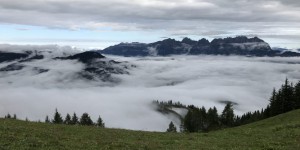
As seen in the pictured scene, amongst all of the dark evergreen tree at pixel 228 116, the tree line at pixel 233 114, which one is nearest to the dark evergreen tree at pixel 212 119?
the tree line at pixel 233 114

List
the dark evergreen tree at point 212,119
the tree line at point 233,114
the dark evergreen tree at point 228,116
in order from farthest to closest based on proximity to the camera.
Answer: the dark evergreen tree at point 212,119 < the dark evergreen tree at point 228,116 < the tree line at point 233,114

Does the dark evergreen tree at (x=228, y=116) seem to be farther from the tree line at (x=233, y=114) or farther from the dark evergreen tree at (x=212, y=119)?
the dark evergreen tree at (x=212, y=119)

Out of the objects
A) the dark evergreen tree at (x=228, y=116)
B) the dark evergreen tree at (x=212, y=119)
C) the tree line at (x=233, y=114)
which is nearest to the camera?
the tree line at (x=233, y=114)

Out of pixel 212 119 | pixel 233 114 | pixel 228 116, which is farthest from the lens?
pixel 212 119

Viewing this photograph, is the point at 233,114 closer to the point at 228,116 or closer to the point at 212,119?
the point at 228,116

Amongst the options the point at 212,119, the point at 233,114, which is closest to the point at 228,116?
the point at 233,114

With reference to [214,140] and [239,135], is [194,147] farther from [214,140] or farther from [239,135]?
[239,135]

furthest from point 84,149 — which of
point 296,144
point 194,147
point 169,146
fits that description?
point 296,144

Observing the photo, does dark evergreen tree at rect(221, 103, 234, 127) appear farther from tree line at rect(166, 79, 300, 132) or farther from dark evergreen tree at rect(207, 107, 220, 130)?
dark evergreen tree at rect(207, 107, 220, 130)

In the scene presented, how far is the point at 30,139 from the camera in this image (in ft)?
94.1

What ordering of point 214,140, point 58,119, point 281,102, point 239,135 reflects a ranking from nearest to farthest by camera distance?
point 214,140, point 239,135, point 281,102, point 58,119

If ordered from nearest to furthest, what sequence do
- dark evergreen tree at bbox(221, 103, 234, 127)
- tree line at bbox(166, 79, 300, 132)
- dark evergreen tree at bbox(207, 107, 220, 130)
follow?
1. tree line at bbox(166, 79, 300, 132)
2. dark evergreen tree at bbox(221, 103, 234, 127)
3. dark evergreen tree at bbox(207, 107, 220, 130)

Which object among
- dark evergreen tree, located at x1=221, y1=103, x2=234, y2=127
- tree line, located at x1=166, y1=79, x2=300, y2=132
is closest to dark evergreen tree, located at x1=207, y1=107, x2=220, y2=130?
tree line, located at x1=166, y1=79, x2=300, y2=132

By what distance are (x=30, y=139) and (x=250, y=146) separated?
1908 cm
